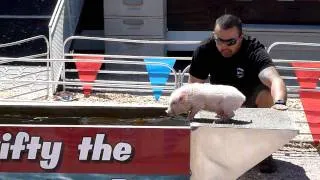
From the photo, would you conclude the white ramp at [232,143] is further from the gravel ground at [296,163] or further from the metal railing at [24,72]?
the metal railing at [24,72]

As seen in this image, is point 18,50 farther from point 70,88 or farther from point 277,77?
point 277,77

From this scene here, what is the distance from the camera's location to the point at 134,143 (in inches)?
160

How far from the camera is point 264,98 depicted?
17.6ft

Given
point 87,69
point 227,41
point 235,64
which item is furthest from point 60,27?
point 227,41

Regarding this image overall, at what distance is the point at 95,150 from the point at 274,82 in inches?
60.0

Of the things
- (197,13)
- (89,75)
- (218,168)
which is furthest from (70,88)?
(218,168)

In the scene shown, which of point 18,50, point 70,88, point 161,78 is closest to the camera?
point 161,78

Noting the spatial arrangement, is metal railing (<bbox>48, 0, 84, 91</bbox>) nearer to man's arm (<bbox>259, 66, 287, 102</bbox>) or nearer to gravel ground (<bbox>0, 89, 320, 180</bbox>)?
gravel ground (<bbox>0, 89, 320, 180</bbox>)

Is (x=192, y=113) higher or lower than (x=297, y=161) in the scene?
higher

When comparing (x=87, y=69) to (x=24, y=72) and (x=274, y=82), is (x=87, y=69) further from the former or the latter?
(x=274, y=82)

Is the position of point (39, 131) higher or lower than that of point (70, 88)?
higher

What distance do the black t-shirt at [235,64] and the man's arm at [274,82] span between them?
0.26 feet

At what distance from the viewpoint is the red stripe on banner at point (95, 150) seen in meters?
4.04

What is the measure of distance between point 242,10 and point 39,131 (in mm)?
7228
